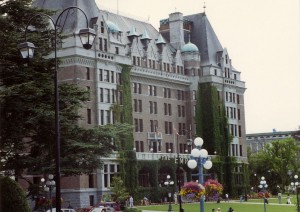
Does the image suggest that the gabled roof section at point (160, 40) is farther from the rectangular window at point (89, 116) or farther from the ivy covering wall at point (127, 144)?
the rectangular window at point (89, 116)

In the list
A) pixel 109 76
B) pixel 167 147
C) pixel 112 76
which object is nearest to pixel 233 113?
pixel 167 147

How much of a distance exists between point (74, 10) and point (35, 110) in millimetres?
36421

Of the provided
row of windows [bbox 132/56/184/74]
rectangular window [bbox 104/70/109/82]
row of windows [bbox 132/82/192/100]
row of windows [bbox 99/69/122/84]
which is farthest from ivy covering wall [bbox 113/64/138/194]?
row of windows [bbox 132/56/184/74]

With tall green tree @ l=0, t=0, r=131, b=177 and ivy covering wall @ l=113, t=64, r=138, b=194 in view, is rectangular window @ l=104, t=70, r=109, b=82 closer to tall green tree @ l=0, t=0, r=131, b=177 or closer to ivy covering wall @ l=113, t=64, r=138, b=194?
ivy covering wall @ l=113, t=64, r=138, b=194

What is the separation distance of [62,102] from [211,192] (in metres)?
13.4

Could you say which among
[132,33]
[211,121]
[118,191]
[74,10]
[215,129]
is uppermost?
[132,33]

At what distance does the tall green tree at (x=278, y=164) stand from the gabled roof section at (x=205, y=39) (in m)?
27.1

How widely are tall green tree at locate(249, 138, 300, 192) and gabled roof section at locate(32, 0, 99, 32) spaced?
53532 millimetres

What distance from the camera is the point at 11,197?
2773 cm

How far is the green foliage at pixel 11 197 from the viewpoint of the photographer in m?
27.6

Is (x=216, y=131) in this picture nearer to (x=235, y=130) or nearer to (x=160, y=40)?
(x=235, y=130)

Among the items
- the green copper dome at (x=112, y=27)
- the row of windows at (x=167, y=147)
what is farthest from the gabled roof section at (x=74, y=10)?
the row of windows at (x=167, y=147)

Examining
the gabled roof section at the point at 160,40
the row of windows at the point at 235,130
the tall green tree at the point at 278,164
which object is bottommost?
the tall green tree at the point at 278,164

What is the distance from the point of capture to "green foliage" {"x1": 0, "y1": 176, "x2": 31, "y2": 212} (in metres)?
27.6
